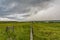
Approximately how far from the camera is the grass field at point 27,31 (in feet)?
4.80

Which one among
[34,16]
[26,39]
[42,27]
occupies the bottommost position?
[26,39]

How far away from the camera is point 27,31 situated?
1511 mm

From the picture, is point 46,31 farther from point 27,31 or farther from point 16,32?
point 16,32

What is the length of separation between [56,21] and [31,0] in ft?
1.21

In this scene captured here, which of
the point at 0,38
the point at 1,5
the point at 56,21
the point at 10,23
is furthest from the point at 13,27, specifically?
the point at 56,21

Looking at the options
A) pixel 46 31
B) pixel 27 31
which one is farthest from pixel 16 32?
pixel 46 31

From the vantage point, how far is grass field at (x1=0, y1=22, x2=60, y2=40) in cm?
146

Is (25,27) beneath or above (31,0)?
beneath

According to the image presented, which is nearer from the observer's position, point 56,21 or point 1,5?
point 56,21

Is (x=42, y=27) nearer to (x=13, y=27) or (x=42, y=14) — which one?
(x=42, y=14)

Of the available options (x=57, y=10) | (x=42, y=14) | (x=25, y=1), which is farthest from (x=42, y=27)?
(x=25, y=1)

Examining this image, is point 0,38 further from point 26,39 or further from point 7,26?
point 26,39

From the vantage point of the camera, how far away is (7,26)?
154 centimetres

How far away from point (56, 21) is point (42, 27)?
0.55ft
